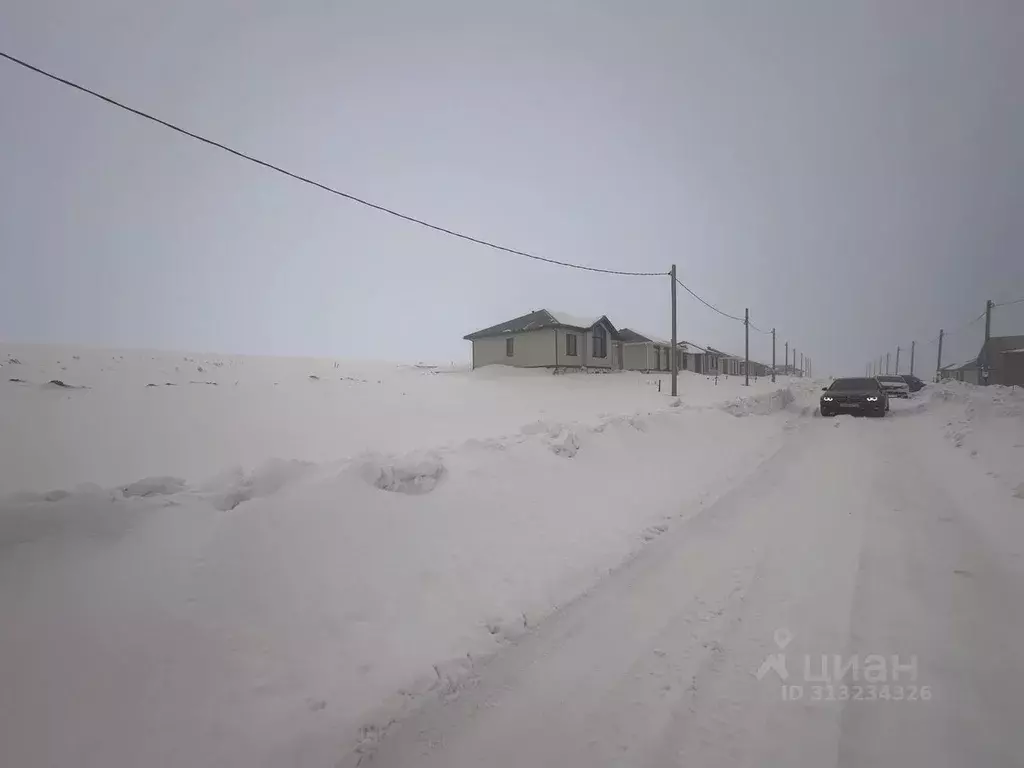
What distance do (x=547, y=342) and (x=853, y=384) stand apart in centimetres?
1960

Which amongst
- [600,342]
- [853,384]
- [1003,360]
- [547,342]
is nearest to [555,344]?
[547,342]

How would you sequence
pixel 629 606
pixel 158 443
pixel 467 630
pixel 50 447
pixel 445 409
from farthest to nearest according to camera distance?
pixel 445 409 → pixel 158 443 → pixel 50 447 → pixel 629 606 → pixel 467 630

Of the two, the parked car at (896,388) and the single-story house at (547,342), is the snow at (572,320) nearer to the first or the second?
the single-story house at (547,342)

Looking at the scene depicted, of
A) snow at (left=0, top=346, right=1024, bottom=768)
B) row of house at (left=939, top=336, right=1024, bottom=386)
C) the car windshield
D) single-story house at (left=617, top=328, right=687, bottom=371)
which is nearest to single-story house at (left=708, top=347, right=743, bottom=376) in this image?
single-story house at (left=617, top=328, right=687, bottom=371)

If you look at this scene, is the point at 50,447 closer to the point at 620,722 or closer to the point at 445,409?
the point at 620,722

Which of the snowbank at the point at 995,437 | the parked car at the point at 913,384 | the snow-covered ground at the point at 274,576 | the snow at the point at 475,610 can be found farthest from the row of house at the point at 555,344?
the snow at the point at 475,610

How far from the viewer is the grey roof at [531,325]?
35.0 meters

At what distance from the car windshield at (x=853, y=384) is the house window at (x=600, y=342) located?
20.5 metres

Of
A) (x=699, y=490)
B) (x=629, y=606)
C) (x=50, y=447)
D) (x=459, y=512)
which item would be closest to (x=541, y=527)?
(x=459, y=512)

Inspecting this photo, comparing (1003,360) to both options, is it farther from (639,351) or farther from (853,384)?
(853,384)

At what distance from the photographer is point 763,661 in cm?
297

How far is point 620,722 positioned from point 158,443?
922 centimetres

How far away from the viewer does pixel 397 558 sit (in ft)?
13.7

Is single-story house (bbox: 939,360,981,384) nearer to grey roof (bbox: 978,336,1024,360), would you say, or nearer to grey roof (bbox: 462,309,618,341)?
grey roof (bbox: 978,336,1024,360)
